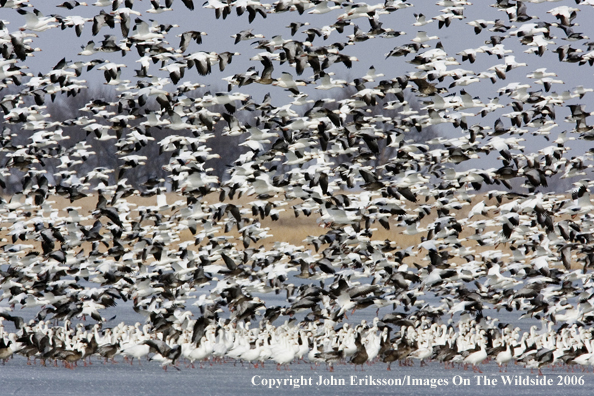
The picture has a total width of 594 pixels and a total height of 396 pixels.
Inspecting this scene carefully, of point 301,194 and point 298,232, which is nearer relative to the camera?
point 301,194

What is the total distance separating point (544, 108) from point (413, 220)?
3987 millimetres

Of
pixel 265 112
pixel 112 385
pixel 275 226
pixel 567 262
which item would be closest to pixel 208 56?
pixel 265 112

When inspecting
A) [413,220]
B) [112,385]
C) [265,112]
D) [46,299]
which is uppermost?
[265,112]

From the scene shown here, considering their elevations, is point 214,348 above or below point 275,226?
below

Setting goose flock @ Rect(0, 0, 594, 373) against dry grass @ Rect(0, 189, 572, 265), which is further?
dry grass @ Rect(0, 189, 572, 265)

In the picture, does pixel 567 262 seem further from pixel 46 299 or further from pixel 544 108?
pixel 46 299

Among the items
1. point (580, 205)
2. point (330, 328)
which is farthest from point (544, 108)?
point (330, 328)

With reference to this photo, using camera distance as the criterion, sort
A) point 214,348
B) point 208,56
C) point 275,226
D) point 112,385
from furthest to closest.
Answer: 1. point 275,226
2. point 214,348
3. point 208,56
4. point 112,385

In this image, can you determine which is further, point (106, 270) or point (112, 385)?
point (106, 270)

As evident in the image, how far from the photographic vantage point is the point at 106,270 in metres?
19.9

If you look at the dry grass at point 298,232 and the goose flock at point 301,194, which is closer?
the goose flock at point 301,194

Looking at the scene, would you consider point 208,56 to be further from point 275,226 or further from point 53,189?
point 275,226

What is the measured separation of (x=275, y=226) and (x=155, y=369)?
2430cm

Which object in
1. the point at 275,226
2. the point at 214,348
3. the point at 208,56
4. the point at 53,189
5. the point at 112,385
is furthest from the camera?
the point at 275,226
